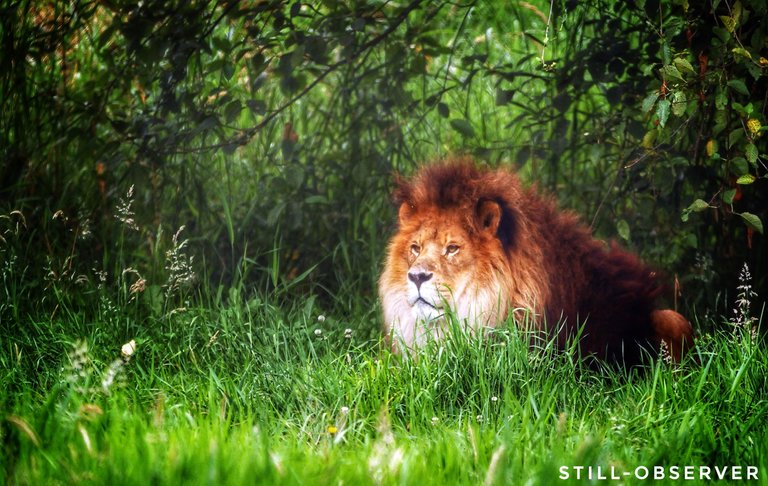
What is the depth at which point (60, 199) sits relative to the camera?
4789 mm

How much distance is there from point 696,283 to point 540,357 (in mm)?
1444

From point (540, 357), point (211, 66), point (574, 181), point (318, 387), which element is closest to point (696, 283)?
point (574, 181)

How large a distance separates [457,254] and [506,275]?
0.19 metres

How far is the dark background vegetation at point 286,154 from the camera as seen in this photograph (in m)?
4.31

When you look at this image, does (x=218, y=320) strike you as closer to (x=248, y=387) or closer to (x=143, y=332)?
(x=143, y=332)

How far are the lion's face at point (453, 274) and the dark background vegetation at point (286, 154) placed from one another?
0.72 metres

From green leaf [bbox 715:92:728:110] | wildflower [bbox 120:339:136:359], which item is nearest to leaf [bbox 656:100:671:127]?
green leaf [bbox 715:92:728:110]

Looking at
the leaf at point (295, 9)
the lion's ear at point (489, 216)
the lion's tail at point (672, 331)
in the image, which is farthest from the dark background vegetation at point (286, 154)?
the lion's ear at point (489, 216)

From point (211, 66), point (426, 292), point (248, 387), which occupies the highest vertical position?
point (211, 66)

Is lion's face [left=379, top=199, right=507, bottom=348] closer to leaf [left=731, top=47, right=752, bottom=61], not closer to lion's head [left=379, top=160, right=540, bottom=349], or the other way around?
lion's head [left=379, top=160, right=540, bottom=349]

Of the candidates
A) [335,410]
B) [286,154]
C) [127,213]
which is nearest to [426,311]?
[335,410]

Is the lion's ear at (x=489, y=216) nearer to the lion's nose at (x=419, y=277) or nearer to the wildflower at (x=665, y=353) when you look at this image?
the lion's nose at (x=419, y=277)

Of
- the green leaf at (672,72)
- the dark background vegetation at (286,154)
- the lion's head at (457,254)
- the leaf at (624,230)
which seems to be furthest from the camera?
the dark background vegetation at (286,154)

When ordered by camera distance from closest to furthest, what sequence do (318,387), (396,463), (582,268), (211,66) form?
(396,463) < (318,387) < (582,268) < (211,66)
